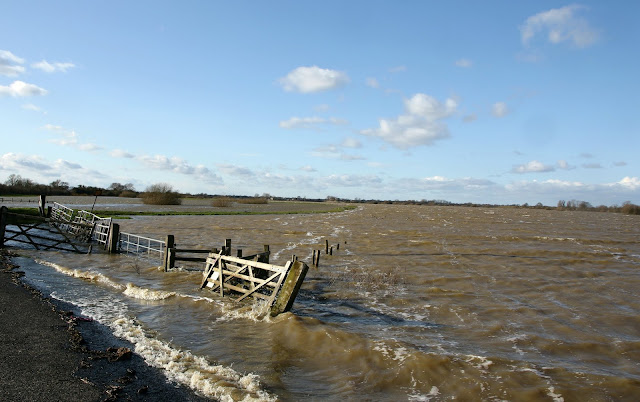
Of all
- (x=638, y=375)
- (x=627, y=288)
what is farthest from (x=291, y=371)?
(x=627, y=288)

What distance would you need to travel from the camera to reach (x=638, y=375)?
31.7ft

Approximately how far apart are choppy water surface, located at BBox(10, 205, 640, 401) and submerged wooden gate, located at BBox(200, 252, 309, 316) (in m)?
0.48

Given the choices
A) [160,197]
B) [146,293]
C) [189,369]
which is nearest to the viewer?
[189,369]

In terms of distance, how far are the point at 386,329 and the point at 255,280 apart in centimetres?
461

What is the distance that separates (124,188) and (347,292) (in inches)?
6919

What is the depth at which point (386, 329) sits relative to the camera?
12312 millimetres

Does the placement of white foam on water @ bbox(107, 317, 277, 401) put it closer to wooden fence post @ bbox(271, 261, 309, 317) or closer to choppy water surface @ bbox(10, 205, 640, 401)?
choppy water surface @ bbox(10, 205, 640, 401)

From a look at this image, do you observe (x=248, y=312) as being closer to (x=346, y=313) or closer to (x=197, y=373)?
(x=346, y=313)

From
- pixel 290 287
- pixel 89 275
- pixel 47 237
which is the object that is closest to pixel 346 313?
pixel 290 287

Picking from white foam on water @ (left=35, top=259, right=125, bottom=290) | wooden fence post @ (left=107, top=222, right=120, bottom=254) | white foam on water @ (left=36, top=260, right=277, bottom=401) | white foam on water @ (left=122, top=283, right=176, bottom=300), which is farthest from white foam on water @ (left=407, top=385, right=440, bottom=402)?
wooden fence post @ (left=107, top=222, right=120, bottom=254)

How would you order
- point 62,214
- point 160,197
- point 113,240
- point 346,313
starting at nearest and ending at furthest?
1. point 346,313
2. point 113,240
3. point 62,214
4. point 160,197

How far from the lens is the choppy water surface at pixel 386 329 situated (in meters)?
8.53

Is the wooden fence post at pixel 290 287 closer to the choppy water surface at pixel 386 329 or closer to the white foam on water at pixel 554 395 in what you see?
the choppy water surface at pixel 386 329

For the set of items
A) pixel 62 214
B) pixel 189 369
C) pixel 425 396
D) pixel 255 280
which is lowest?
pixel 425 396
